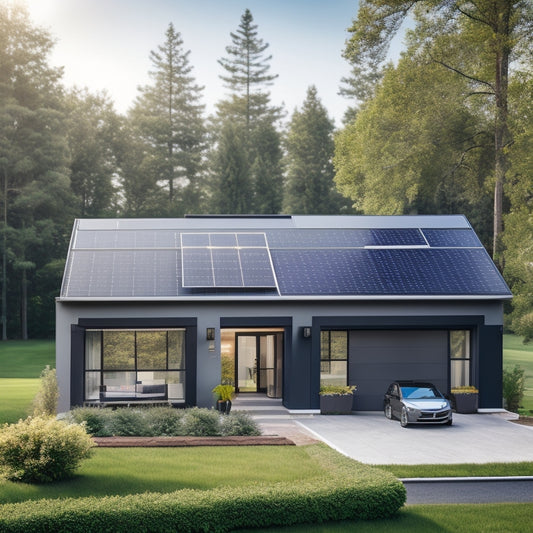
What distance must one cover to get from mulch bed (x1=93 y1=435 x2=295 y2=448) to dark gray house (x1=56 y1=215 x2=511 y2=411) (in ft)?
19.1

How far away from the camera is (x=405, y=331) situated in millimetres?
27062

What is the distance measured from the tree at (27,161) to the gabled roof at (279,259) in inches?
1134

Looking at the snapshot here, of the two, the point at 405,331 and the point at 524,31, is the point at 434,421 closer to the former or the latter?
the point at 405,331

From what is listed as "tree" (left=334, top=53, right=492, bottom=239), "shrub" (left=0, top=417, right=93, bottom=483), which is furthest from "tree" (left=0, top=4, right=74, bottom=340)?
"shrub" (left=0, top=417, right=93, bottom=483)

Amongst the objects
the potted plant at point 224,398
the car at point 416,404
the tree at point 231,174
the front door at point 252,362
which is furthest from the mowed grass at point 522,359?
the tree at point 231,174

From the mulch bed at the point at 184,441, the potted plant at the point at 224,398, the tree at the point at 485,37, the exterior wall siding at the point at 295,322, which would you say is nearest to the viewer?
the mulch bed at the point at 184,441

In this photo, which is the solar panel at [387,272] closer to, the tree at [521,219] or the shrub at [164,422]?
the tree at [521,219]

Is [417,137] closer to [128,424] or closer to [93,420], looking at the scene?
[128,424]

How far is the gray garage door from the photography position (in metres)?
26.6

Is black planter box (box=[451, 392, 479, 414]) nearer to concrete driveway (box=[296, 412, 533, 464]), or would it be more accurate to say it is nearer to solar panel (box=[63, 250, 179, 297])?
concrete driveway (box=[296, 412, 533, 464])

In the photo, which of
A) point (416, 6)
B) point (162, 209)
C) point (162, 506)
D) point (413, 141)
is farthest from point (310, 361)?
point (162, 209)

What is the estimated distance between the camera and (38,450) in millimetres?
13906

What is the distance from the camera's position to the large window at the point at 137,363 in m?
25.7

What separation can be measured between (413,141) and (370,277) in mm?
13277
